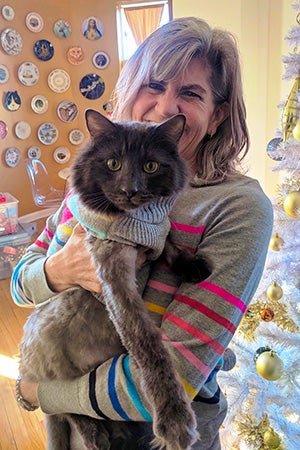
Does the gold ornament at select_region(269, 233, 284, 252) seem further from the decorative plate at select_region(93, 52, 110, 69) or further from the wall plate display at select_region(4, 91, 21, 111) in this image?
the decorative plate at select_region(93, 52, 110, 69)

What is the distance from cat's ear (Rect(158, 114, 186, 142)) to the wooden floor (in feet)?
5.59

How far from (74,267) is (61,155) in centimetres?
367

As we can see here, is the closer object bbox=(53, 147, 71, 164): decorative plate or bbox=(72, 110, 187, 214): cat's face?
bbox=(72, 110, 187, 214): cat's face

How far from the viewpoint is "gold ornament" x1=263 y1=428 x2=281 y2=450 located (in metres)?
1.41

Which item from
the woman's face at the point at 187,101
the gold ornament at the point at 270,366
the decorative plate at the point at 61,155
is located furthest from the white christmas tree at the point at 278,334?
the decorative plate at the point at 61,155

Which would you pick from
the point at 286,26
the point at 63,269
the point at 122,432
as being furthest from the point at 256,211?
the point at 286,26

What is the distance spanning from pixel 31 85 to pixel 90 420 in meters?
3.85

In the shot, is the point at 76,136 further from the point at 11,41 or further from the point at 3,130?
the point at 11,41

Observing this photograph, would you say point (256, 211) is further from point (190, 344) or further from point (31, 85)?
point (31, 85)

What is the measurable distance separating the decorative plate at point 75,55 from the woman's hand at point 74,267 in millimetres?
3811

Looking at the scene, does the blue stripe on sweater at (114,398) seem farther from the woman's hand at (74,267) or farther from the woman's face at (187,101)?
the woman's face at (187,101)

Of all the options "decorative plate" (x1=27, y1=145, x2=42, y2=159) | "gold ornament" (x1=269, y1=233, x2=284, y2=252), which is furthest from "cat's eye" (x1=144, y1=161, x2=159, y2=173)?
"decorative plate" (x1=27, y1=145, x2=42, y2=159)

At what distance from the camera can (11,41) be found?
12.4 feet

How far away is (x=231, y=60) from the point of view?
1.00m
